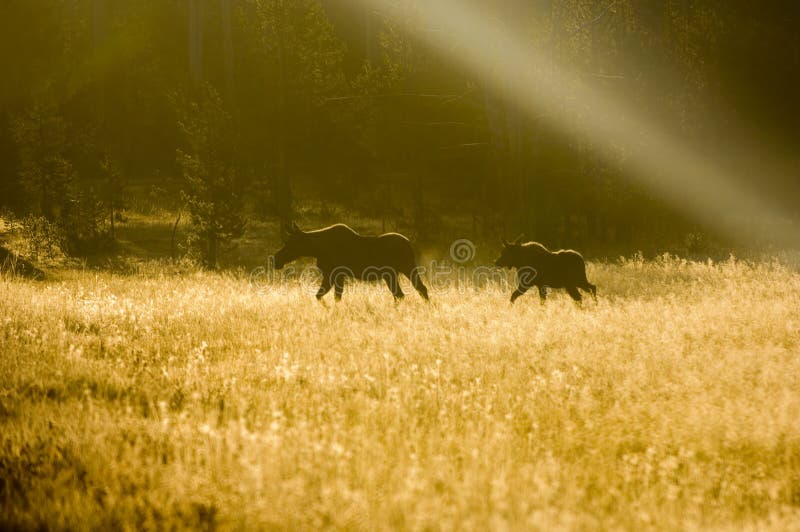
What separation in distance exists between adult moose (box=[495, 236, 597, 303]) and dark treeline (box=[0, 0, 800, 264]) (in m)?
8.31

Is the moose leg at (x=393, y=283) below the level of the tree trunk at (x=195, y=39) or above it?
below

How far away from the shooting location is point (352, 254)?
1060 centimetres

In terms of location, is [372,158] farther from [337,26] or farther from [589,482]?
[589,482]

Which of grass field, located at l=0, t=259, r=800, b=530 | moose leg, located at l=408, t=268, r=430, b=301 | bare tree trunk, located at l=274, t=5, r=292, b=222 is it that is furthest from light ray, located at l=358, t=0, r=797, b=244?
grass field, located at l=0, t=259, r=800, b=530

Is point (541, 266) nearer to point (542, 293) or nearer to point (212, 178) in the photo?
point (542, 293)

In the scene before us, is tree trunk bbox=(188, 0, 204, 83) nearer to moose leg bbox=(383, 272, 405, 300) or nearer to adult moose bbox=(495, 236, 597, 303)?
moose leg bbox=(383, 272, 405, 300)

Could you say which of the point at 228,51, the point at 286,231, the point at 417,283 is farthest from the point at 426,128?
the point at 417,283

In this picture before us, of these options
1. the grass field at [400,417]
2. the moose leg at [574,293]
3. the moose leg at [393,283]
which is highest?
the moose leg at [574,293]

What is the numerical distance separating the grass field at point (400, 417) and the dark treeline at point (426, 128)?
35.1ft

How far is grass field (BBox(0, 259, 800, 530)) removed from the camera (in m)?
3.62

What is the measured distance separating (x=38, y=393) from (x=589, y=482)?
4551mm

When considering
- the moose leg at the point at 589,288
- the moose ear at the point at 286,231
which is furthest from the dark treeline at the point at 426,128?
the moose leg at the point at 589,288

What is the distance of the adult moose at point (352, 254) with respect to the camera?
10.6 meters

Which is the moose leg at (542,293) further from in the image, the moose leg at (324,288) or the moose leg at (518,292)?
the moose leg at (324,288)
